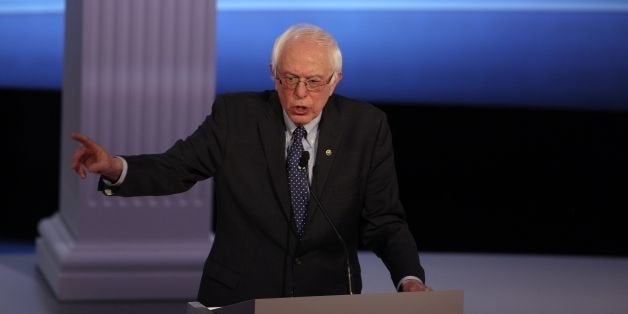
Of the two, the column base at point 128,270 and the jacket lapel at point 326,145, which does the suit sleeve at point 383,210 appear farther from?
the column base at point 128,270

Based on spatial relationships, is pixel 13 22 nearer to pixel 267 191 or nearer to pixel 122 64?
pixel 122 64

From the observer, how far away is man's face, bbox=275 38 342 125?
9.29 ft

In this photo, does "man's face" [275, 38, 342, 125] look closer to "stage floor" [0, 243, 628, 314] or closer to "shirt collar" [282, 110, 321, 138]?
"shirt collar" [282, 110, 321, 138]

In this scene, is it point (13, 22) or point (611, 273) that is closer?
point (611, 273)

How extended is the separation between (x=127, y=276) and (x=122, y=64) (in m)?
0.83

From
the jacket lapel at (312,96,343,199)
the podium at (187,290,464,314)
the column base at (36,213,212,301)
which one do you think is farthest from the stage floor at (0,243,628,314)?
the podium at (187,290,464,314)

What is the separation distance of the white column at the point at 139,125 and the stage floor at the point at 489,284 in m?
0.10

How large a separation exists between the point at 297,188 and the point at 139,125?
214 centimetres

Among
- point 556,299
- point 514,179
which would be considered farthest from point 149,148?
point 514,179

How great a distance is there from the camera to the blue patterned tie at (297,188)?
9.76 feet

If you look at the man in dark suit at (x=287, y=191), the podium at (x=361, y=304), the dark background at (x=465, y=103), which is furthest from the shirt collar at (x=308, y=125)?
the dark background at (x=465, y=103)

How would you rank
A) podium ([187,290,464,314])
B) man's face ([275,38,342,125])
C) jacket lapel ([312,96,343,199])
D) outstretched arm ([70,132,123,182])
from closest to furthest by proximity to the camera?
podium ([187,290,464,314]), outstretched arm ([70,132,123,182]), man's face ([275,38,342,125]), jacket lapel ([312,96,343,199])

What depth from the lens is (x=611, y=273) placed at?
5723 mm

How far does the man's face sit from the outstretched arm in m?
0.42
